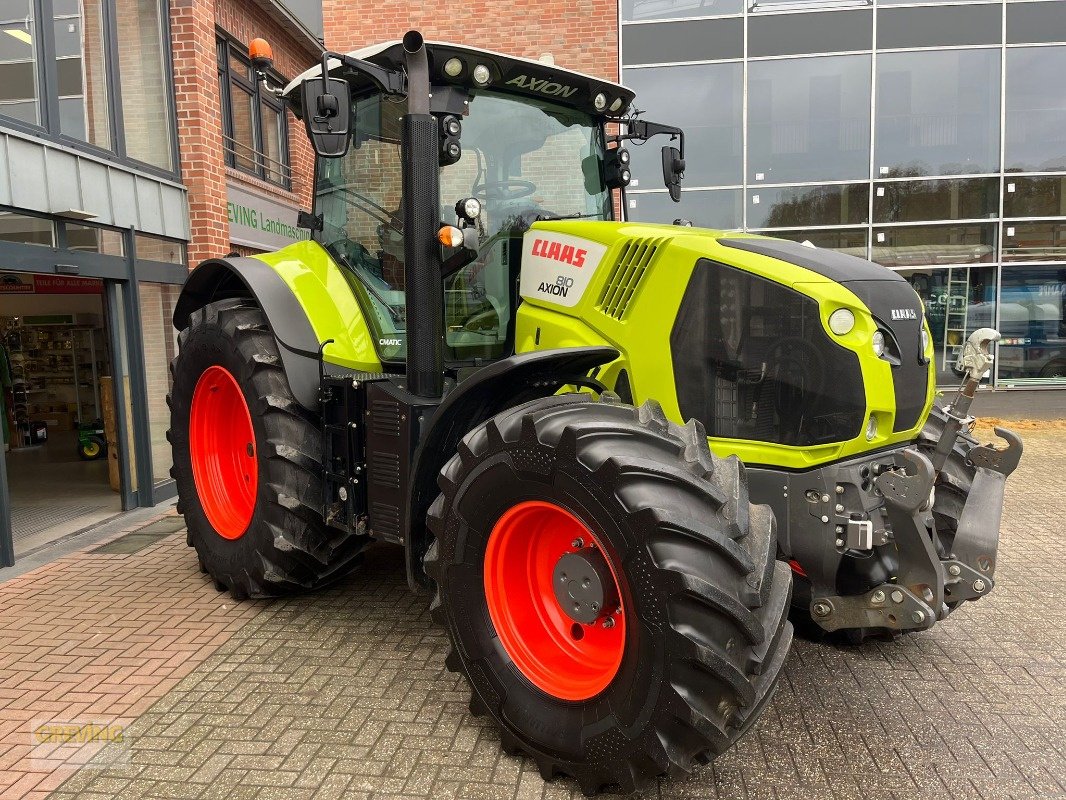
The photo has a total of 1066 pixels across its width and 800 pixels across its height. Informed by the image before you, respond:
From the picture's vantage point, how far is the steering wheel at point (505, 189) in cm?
368

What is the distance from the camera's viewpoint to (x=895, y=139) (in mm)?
11164

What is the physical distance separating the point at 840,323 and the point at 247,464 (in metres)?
3.49

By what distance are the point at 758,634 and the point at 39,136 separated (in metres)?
5.84

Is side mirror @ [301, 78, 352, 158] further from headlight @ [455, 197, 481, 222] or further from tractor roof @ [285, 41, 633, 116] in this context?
headlight @ [455, 197, 481, 222]

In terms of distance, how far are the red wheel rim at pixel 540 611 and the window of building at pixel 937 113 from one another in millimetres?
10257

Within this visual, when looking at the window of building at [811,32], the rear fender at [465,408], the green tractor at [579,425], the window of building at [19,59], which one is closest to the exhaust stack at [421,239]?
the green tractor at [579,425]

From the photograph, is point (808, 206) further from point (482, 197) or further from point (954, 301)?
point (482, 197)

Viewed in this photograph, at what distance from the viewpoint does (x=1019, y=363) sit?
11336 millimetres

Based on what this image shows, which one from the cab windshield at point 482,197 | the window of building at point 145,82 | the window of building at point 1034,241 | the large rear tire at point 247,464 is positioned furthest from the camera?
the window of building at point 1034,241

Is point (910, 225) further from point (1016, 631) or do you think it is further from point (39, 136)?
point (39, 136)

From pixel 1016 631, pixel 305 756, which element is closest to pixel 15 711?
pixel 305 756

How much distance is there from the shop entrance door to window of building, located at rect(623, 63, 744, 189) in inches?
297

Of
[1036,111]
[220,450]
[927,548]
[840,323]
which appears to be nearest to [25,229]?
[220,450]

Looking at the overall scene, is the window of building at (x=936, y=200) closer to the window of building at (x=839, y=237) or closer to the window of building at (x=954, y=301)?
the window of building at (x=839, y=237)
